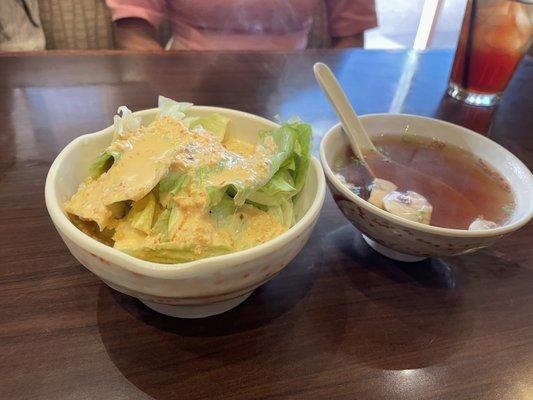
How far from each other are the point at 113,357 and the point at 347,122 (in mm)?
540

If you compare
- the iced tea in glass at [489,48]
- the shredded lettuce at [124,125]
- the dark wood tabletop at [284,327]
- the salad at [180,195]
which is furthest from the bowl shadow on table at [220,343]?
the iced tea in glass at [489,48]

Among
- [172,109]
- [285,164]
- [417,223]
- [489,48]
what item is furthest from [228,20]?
[417,223]

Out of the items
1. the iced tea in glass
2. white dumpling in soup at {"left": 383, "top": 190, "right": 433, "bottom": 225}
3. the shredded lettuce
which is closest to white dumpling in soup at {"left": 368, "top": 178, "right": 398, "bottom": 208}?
white dumpling in soup at {"left": 383, "top": 190, "right": 433, "bottom": 225}

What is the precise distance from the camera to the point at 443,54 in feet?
5.34

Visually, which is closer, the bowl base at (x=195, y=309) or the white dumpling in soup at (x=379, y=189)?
the bowl base at (x=195, y=309)

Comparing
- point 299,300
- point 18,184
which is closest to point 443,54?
point 299,300

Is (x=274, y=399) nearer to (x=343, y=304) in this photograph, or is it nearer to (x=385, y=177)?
(x=343, y=304)

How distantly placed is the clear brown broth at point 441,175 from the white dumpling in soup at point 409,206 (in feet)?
0.06

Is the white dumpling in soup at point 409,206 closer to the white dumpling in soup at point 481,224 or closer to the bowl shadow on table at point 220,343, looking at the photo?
the white dumpling in soup at point 481,224

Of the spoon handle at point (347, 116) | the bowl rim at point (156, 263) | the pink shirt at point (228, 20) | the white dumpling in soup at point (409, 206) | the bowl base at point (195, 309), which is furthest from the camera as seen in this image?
the pink shirt at point (228, 20)

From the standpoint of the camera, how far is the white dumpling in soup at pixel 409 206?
702mm

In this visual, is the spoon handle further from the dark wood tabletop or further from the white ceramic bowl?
the white ceramic bowl

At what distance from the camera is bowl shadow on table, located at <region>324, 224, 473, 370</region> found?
608mm

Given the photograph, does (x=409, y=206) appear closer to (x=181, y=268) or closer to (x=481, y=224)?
(x=481, y=224)
